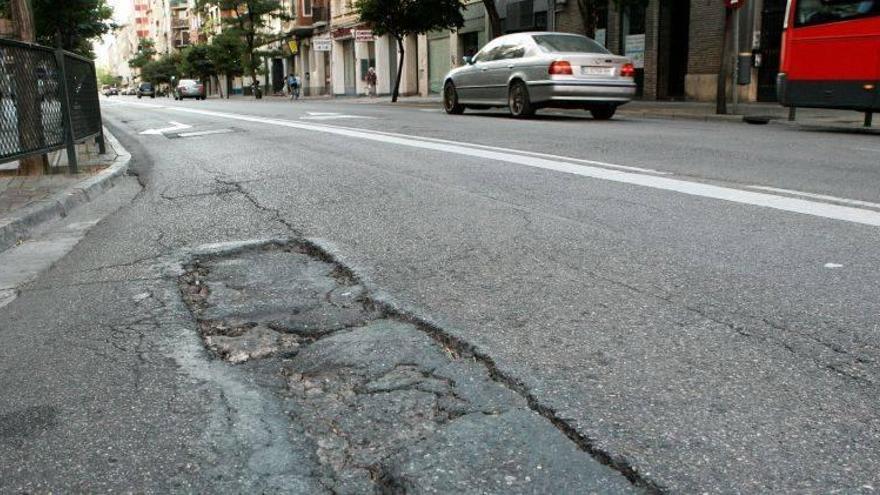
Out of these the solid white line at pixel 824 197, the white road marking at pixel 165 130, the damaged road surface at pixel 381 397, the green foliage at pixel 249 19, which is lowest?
the damaged road surface at pixel 381 397

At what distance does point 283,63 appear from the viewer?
67750mm

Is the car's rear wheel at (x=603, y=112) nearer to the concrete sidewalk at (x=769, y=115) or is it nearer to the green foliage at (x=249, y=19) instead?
the concrete sidewalk at (x=769, y=115)

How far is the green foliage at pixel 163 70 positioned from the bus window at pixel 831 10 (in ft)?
307

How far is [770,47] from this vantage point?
21.1 m

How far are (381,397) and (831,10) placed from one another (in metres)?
12.7

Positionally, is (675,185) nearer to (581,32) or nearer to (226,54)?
(581,32)

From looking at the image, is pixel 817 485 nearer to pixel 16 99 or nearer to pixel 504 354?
pixel 504 354

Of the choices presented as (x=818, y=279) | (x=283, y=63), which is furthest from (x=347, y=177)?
(x=283, y=63)

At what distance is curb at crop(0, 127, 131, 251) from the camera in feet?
17.4

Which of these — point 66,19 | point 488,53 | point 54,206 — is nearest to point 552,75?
point 488,53

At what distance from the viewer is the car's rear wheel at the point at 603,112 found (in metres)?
15.4

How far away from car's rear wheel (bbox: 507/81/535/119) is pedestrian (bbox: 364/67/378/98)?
28316 mm

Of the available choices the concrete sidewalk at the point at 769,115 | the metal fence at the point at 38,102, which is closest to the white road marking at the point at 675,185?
the metal fence at the point at 38,102

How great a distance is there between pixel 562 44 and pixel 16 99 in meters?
10.5
